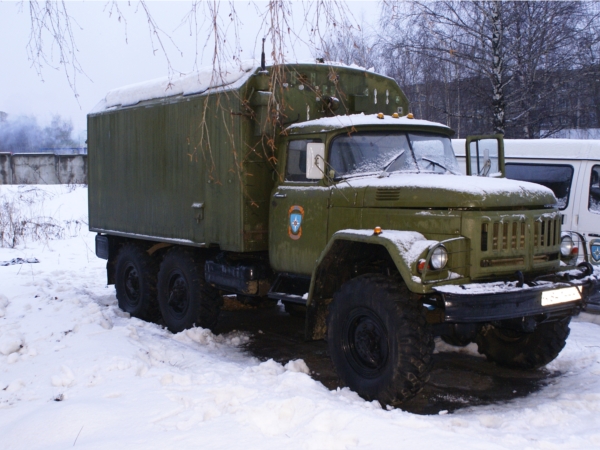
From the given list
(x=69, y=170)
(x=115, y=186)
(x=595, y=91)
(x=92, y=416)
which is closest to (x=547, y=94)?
(x=595, y=91)

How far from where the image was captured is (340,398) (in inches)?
198

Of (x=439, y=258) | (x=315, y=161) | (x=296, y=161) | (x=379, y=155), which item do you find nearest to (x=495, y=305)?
(x=439, y=258)

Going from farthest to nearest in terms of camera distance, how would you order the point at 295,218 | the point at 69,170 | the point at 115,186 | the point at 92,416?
the point at 69,170 → the point at 115,186 → the point at 295,218 → the point at 92,416

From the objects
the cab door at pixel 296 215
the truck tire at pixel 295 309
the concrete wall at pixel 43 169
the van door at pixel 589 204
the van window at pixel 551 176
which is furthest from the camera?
the concrete wall at pixel 43 169

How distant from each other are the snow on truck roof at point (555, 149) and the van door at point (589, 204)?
173mm

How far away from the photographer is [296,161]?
6660 millimetres

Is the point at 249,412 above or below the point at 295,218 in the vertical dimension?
below

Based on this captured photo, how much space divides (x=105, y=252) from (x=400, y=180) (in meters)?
5.82

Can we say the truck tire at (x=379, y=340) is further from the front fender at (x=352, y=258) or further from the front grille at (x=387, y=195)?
the front grille at (x=387, y=195)

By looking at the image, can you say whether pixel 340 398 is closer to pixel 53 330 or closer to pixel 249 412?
pixel 249 412

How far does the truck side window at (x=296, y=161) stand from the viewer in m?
6.56

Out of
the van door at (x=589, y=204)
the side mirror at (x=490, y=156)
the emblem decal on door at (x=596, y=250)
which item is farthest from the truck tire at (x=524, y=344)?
the van door at (x=589, y=204)

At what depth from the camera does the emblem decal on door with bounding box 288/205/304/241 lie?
646 centimetres

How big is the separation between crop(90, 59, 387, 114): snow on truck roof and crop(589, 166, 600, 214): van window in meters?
3.42
